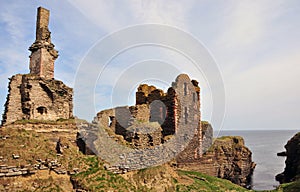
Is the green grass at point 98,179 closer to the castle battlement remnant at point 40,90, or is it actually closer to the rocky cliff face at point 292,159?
the castle battlement remnant at point 40,90

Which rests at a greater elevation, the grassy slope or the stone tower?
the stone tower

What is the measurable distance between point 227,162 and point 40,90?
34081 mm

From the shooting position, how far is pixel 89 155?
19047 mm

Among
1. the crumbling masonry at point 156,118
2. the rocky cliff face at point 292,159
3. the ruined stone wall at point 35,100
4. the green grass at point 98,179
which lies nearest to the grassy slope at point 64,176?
the green grass at point 98,179

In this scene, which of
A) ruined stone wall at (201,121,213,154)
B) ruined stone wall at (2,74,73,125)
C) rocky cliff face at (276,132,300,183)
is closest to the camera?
ruined stone wall at (2,74,73,125)

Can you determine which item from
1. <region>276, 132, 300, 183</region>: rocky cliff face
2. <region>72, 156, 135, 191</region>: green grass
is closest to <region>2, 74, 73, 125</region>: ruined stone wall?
<region>72, 156, 135, 191</region>: green grass

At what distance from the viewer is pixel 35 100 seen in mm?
22359

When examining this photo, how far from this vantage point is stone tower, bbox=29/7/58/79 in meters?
24.2

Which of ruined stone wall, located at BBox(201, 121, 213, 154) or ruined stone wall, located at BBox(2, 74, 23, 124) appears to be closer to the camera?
ruined stone wall, located at BBox(2, 74, 23, 124)

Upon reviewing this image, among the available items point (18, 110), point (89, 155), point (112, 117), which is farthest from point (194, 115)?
point (18, 110)

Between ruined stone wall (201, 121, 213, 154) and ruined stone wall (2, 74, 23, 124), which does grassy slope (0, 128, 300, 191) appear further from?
ruined stone wall (201, 121, 213, 154)

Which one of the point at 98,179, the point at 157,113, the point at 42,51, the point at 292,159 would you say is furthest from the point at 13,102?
the point at 292,159

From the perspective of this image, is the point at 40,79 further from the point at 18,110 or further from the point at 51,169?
the point at 51,169

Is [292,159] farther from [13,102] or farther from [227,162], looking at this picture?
[13,102]
